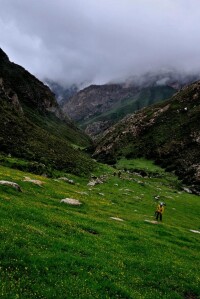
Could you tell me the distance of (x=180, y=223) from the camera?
168 feet

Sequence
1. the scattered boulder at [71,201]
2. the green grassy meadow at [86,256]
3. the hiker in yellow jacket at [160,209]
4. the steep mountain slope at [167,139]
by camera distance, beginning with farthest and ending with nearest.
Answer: the steep mountain slope at [167,139] → the hiker in yellow jacket at [160,209] → the scattered boulder at [71,201] → the green grassy meadow at [86,256]

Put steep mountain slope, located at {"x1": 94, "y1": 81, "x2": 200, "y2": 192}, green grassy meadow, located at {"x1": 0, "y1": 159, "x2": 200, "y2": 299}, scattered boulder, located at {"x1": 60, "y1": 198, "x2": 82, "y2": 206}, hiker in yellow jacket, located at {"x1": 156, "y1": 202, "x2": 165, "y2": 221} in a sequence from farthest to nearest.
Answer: steep mountain slope, located at {"x1": 94, "y1": 81, "x2": 200, "y2": 192} < hiker in yellow jacket, located at {"x1": 156, "y1": 202, "x2": 165, "y2": 221} < scattered boulder, located at {"x1": 60, "y1": 198, "x2": 82, "y2": 206} < green grassy meadow, located at {"x1": 0, "y1": 159, "x2": 200, "y2": 299}

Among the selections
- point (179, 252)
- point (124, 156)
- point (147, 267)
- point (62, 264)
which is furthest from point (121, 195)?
point (124, 156)

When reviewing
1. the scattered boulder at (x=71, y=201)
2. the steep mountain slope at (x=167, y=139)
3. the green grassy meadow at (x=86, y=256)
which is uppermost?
the steep mountain slope at (x=167, y=139)

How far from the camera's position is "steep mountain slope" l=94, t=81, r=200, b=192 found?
14752 centimetres

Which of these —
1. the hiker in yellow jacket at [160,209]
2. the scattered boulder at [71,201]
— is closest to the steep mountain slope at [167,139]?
the hiker in yellow jacket at [160,209]

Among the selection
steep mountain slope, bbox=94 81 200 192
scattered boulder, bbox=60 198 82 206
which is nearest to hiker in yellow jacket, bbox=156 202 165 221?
scattered boulder, bbox=60 198 82 206

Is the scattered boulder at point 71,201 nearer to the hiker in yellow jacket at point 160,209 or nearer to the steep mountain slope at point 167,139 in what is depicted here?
the hiker in yellow jacket at point 160,209

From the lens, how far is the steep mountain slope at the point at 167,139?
5808 inches

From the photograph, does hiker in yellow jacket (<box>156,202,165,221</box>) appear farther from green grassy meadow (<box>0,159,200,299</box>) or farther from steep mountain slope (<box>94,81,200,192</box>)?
steep mountain slope (<box>94,81,200,192</box>)

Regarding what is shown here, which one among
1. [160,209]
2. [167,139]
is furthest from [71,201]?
[167,139]

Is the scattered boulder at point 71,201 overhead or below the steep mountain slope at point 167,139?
below

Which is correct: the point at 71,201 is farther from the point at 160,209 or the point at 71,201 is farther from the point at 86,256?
the point at 86,256

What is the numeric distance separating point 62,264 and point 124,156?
14852 cm
